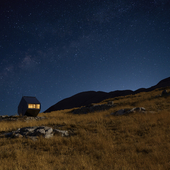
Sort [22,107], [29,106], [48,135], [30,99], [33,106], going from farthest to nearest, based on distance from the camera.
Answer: [22,107] < [30,99] < [33,106] < [29,106] < [48,135]

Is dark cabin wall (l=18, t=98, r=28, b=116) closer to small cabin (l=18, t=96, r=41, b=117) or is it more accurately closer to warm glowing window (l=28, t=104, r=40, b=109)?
small cabin (l=18, t=96, r=41, b=117)

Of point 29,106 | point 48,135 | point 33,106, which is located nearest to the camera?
point 48,135

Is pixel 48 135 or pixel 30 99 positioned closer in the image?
pixel 48 135

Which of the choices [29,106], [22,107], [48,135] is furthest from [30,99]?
[48,135]

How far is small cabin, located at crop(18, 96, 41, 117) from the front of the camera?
20.0m

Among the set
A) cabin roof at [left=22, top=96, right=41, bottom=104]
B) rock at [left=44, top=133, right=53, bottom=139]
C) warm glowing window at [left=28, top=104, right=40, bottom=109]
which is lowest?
rock at [left=44, top=133, right=53, bottom=139]

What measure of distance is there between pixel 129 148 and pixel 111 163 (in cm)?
170

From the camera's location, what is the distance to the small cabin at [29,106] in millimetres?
20000

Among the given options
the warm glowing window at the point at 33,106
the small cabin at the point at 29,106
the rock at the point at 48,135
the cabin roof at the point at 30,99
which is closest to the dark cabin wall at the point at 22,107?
the small cabin at the point at 29,106

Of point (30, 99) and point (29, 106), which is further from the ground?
point (30, 99)

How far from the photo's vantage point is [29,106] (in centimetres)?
2000

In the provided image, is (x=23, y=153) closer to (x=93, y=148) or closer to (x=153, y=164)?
(x=93, y=148)

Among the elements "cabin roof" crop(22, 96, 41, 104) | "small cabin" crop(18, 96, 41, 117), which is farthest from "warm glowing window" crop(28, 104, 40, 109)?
"cabin roof" crop(22, 96, 41, 104)

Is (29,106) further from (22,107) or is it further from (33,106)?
(22,107)
